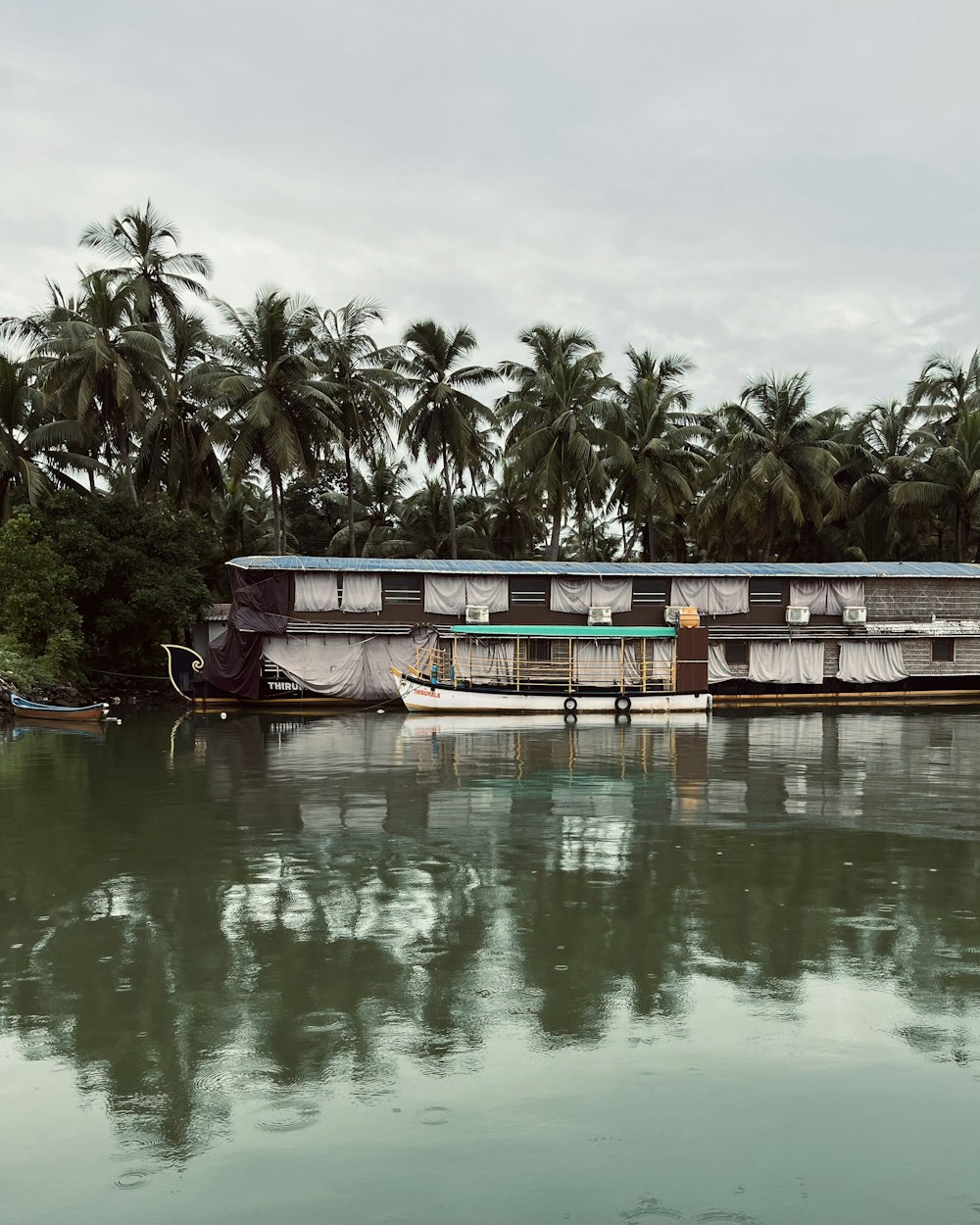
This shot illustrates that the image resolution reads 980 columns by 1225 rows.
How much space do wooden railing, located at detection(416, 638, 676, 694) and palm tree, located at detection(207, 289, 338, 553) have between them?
30.7 ft

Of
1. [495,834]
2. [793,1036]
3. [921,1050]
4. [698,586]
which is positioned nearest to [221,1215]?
[793,1036]

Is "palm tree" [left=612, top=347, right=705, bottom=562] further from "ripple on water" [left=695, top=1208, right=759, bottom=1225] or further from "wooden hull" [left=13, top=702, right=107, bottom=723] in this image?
"ripple on water" [left=695, top=1208, right=759, bottom=1225]

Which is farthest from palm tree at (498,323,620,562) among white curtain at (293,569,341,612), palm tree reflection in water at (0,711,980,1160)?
palm tree reflection in water at (0,711,980,1160)

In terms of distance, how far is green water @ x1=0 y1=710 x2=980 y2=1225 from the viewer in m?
5.30

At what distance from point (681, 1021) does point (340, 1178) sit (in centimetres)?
289

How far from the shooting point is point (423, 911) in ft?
32.6

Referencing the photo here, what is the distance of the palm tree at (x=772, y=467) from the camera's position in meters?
45.3

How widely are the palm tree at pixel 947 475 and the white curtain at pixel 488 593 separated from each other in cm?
1870

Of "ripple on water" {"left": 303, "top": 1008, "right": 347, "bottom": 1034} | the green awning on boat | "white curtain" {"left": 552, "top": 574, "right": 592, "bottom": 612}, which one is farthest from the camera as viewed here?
"white curtain" {"left": 552, "top": 574, "right": 592, "bottom": 612}

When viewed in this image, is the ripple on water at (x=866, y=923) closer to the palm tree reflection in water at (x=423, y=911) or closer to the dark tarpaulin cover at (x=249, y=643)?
the palm tree reflection in water at (x=423, y=911)

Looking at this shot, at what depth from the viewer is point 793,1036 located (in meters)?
6.96

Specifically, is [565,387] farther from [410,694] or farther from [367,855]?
[367,855]

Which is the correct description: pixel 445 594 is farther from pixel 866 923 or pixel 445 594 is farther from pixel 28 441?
pixel 866 923

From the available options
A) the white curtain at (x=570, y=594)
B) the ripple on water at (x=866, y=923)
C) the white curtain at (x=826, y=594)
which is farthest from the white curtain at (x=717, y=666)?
the ripple on water at (x=866, y=923)
